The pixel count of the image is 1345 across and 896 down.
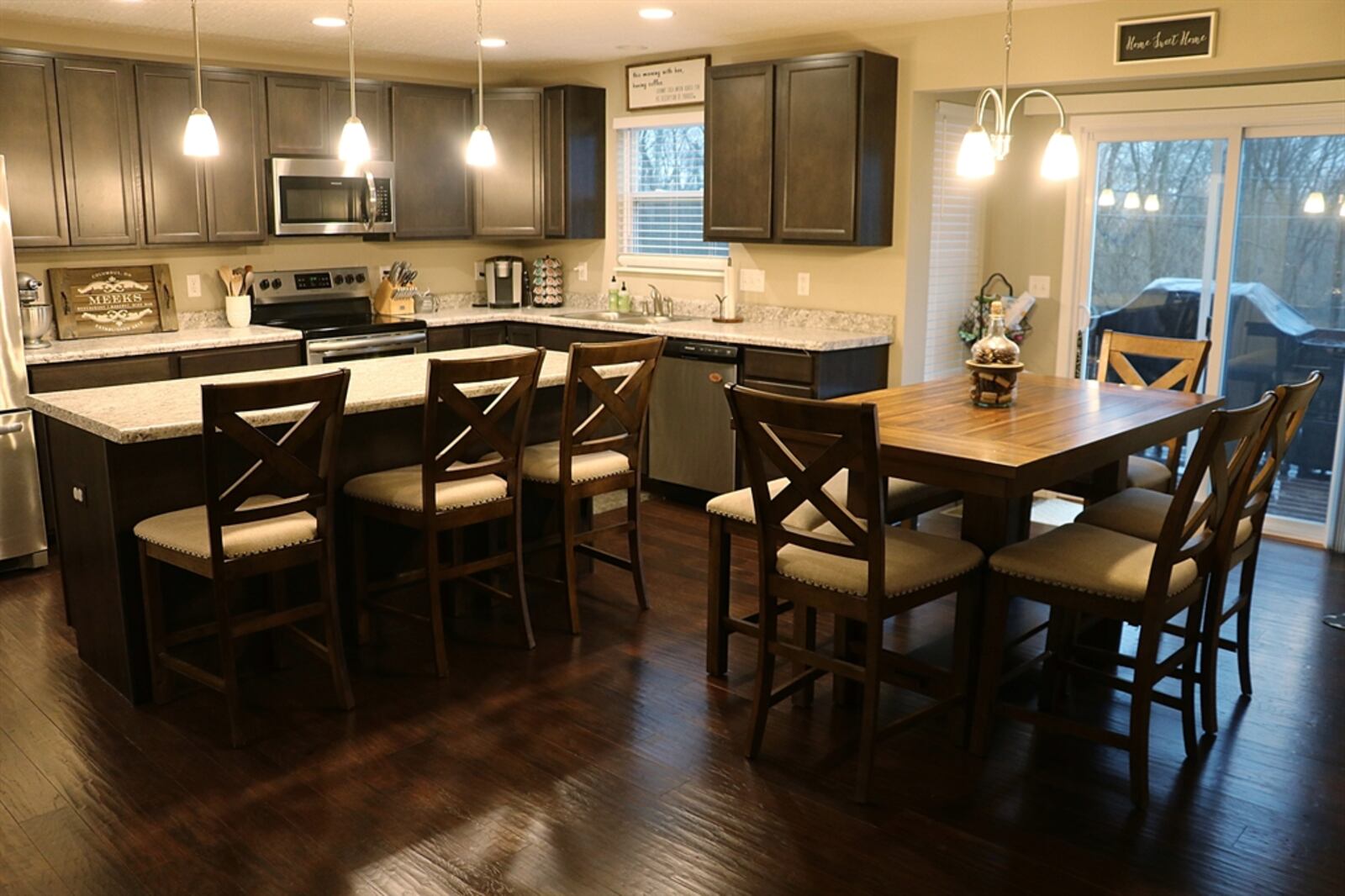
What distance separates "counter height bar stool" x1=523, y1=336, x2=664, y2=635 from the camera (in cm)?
377

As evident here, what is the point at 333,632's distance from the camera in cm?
328

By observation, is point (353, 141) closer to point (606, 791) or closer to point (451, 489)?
point (451, 489)

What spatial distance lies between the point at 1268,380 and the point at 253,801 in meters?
4.85

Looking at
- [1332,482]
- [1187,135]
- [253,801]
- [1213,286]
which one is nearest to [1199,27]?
[1187,135]

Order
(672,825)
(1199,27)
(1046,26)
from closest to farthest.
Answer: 1. (672,825)
2. (1199,27)
3. (1046,26)

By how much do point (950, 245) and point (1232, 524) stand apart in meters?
3.13

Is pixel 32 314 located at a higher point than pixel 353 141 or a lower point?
lower

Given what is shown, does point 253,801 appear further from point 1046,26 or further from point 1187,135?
point 1187,135

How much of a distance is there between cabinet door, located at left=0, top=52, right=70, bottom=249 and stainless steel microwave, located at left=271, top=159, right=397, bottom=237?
106 cm

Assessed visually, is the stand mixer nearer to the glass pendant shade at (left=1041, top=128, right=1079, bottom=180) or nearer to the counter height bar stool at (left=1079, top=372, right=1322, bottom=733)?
the glass pendant shade at (left=1041, top=128, right=1079, bottom=180)

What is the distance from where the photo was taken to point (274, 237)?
237 inches

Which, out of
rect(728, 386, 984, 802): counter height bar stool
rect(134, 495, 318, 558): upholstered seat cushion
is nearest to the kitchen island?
rect(134, 495, 318, 558): upholstered seat cushion

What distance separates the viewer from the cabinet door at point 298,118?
19.2ft

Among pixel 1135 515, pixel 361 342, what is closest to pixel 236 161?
pixel 361 342
